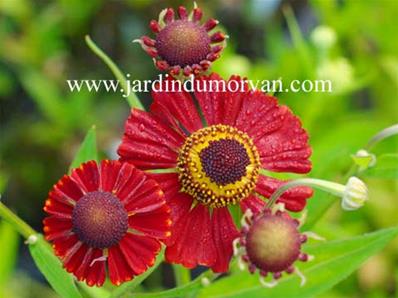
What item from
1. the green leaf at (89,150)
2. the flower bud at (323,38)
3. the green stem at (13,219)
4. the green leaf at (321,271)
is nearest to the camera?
the green stem at (13,219)

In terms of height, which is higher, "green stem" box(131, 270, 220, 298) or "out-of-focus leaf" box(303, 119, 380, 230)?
"out-of-focus leaf" box(303, 119, 380, 230)

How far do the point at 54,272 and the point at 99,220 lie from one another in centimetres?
14

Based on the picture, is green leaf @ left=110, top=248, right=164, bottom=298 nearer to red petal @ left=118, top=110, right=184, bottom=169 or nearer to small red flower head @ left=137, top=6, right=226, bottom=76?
red petal @ left=118, top=110, right=184, bottom=169

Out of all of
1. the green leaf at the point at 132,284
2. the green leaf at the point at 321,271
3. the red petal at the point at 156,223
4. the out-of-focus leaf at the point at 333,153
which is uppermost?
the red petal at the point at 156,223

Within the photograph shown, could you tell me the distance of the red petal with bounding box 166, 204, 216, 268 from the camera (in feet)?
3.06

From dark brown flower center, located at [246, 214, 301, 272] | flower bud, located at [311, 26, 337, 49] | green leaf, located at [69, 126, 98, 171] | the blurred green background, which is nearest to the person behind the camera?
dark brown flower center, located at [246, 214, 301, 272]

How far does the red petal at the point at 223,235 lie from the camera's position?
0.94 m

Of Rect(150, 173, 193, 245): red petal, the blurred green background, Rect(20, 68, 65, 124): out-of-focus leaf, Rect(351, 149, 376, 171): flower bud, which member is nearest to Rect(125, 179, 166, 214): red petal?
Rect(150, 173, 193, 245): red petal

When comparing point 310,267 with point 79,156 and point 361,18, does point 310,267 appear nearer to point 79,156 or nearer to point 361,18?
point 79,156

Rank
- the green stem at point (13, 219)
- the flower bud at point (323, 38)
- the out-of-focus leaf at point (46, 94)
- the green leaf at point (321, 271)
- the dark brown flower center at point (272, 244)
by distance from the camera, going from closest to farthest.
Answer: the dark brown flower center at point (272, 244) → the green stem at point (13, 219) → the green leaf at point (321, 271) → the flower bud at point (323, 38) → the out-of-focus leaf at point (46, 94)

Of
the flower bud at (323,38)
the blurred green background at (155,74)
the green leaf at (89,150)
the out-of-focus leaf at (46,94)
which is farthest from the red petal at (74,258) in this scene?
the out-of-focus leaf at (46,94)

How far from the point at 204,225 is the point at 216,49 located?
205 millimetres

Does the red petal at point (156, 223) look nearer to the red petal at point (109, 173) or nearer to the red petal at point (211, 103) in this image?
the red petal at point (109, 173)

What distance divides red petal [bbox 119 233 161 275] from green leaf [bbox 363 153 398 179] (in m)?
0.35
